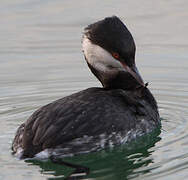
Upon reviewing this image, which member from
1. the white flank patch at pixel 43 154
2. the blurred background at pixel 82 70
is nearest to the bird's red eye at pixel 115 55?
the blurred background at pixel 82 70

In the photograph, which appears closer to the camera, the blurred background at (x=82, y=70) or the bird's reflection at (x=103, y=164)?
the bird's reflection at (x=103, y=164)

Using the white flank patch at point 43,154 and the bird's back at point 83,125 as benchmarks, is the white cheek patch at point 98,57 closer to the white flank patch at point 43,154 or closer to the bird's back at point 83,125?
the bird's back at point 83,125

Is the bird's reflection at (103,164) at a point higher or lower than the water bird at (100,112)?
lower

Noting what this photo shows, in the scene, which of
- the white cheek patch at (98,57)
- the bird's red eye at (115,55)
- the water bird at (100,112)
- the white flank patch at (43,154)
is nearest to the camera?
the white flank patch at (43,154)

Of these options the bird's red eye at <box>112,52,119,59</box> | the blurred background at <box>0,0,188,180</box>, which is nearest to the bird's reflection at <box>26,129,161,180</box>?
the blurred background at <box>0,0,188,180</box>

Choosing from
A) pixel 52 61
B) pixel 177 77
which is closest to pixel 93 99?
pixel 177 77

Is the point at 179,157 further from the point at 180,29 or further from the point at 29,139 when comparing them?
the point at 180,29

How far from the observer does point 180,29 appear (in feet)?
45.5

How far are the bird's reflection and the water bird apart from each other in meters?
0.09

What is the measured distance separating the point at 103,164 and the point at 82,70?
3.59m

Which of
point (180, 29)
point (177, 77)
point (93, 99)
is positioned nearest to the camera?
point (93, 99)

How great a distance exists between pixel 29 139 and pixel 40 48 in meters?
4.67

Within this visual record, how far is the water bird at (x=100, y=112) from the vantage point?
900 cm

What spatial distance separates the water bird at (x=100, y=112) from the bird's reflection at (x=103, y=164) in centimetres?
9
